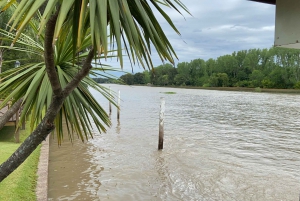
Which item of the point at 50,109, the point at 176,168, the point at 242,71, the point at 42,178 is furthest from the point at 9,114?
the point at 242,71

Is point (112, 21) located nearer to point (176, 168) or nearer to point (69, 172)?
point (69, 172)

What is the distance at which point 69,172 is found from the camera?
24.1 feet

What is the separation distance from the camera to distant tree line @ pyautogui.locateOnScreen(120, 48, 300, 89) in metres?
84.9

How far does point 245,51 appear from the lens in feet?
329

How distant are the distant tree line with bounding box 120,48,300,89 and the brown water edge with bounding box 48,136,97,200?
223 ft

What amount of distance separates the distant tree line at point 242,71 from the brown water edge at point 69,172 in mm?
67898

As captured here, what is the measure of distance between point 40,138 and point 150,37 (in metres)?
0.99

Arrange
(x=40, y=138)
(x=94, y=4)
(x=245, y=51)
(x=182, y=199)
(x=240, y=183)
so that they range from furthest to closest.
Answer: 1. (x=245, y=51)
2. (x=240, y=183)
3. (x=182, y=199)
4. (x=40, y=138)
5. (x=94, y=4)

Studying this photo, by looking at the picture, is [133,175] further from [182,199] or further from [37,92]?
[37,92]

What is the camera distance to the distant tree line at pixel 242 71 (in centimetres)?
8488

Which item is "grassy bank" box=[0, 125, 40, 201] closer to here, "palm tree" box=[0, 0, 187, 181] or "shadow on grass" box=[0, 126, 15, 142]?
"shadow on grass" box=[0, 126, 15, 142]

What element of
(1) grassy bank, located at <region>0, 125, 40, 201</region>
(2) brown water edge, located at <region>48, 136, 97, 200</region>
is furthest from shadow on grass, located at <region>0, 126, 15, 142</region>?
(1) grassy bank, located at <region>0, 125, 40, 201</region>

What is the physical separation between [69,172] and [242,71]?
97368mm

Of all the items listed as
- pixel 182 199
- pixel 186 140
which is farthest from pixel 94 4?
pixel 186 140
